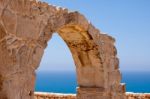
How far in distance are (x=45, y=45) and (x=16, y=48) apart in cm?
69

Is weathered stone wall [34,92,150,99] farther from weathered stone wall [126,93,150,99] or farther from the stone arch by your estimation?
the stone arch

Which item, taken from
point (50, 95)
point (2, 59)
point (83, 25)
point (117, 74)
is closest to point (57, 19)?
point (83, 25)

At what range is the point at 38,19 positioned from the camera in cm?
532

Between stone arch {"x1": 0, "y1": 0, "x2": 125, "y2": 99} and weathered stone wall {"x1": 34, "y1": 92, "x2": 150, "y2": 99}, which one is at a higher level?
stone arch {"x1": 0, "y1": 0, "x2": 125, "y2": 99}

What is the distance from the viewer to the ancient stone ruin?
4.73 m

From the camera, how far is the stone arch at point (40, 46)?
473 centimetres

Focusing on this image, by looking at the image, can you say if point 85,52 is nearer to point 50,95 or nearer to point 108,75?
point 108,75

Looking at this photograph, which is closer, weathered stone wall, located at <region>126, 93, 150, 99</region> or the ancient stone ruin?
the ancient stone ruin

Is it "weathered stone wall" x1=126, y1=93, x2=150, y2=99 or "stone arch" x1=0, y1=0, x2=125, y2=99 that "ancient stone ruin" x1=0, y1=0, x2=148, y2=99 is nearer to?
"stone arch" x1=0, y1=0, x2=125, y2=99

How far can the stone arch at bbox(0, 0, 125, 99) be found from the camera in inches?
186

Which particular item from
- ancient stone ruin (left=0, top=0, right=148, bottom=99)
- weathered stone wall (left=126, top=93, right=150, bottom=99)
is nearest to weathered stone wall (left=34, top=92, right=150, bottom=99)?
weathered stone wall (left=126, top=93, right=150, bottom=99)

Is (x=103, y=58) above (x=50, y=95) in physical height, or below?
above

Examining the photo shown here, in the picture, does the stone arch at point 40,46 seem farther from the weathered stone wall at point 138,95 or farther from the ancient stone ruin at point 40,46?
the weathered stone wall at point 138,95

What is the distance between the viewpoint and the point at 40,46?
535 centimetres
